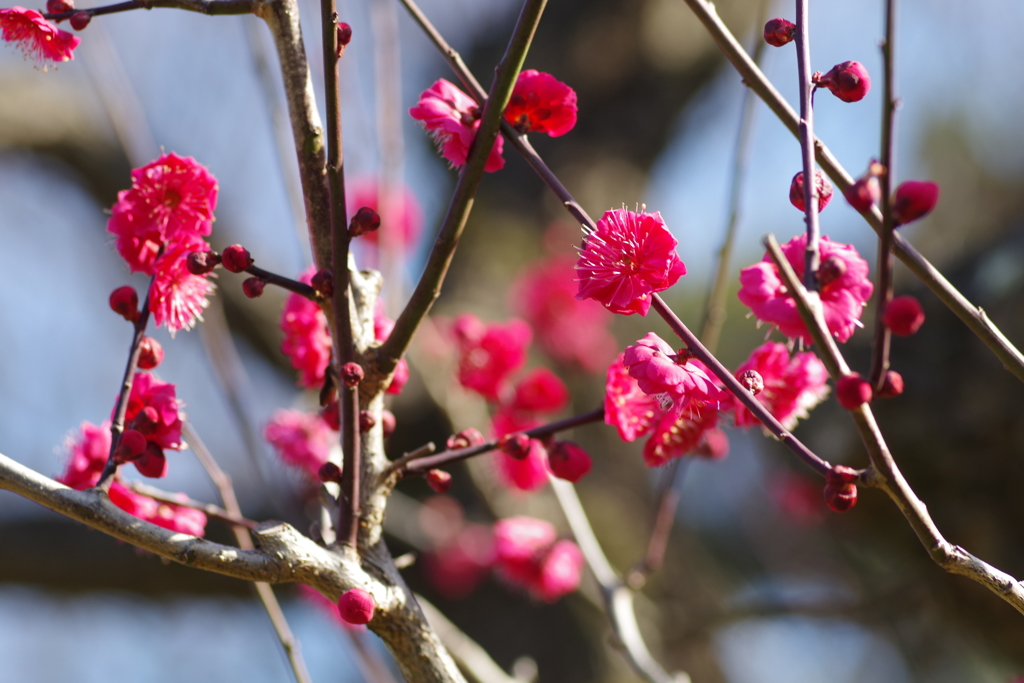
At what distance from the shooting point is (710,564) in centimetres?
359

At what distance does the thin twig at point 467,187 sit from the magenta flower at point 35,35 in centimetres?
45

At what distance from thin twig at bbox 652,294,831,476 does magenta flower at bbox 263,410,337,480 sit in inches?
31.0

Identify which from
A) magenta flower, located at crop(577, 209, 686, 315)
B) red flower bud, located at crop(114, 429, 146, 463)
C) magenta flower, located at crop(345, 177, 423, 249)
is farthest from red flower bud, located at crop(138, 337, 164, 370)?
magenta flower, located at crop(345, 177, 423, 249)

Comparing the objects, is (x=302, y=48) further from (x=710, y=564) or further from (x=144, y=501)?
(x=710, y=564)

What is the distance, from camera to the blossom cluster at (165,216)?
81cm

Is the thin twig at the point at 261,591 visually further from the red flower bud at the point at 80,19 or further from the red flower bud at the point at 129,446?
the red flower bud at the point at 80,19

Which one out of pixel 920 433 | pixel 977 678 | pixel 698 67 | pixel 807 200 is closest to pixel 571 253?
pixel 698 67

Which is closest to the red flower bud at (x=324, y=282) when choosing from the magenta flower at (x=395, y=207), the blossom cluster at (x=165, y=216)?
the blossom cluster at (x=165, y=216)

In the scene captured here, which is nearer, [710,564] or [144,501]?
[144,501]

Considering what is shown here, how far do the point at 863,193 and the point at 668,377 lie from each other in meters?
0.21

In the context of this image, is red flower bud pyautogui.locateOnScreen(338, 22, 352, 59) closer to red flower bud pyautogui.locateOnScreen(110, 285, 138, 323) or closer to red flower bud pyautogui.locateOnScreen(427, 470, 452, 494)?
red flower bud pyautogui.locateOnScreen(110, 285, 138, 323)

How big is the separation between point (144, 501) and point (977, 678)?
4.88m

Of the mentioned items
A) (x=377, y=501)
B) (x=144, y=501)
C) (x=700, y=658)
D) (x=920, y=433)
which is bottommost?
(x=700, y=658)

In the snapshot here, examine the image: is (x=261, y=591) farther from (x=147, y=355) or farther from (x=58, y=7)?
(x=58, y=7)
